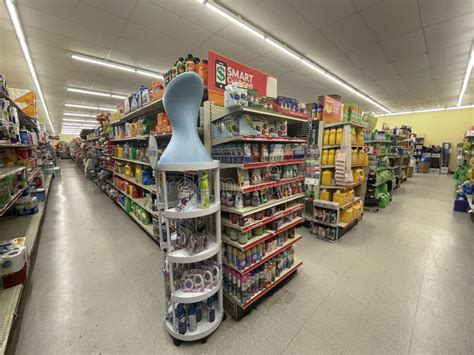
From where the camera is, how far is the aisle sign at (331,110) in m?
3.27

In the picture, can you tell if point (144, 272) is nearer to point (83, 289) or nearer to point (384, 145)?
point (83, 289)

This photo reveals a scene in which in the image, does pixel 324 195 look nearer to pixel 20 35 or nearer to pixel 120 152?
pixel 120 152

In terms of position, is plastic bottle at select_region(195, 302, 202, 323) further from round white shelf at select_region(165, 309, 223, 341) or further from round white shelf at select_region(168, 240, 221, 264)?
round white shelf at select_region(168, 240, 221, 264)

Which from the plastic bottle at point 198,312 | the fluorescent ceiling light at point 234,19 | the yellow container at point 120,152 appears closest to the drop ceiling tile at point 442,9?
the fluorescent ceiling light at point 234,19

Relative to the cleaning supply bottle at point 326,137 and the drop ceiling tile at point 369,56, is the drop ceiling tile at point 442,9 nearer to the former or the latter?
the drop ceiling tile at point 369,56

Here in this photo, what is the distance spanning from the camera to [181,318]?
5.06ft

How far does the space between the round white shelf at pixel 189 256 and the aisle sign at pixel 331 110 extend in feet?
9.31

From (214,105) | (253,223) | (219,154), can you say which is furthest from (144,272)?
(214,105)

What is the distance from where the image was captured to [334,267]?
100.0 inches

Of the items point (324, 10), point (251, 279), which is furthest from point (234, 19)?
point (251, 279)

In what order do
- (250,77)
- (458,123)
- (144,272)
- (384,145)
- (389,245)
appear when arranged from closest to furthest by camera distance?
(250,77) → (144,272) → (389,245) → (384,145) → (458,123)

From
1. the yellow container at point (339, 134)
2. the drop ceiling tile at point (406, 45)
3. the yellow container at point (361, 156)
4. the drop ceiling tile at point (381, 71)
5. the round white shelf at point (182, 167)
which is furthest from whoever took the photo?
the drop ceiling tile at point (381, 71)

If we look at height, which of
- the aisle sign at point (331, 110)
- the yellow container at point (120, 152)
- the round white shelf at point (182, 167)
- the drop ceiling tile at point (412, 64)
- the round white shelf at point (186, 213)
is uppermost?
the drop ceiling tile at point (412, 64)

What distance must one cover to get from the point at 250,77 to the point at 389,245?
3224 mm
